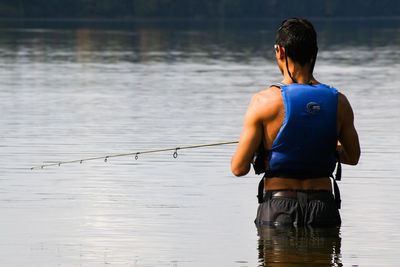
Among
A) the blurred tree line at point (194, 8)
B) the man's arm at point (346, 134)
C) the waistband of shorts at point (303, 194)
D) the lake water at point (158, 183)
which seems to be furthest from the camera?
the blurred tree line at point (194, 8)

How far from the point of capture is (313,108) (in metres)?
4.82

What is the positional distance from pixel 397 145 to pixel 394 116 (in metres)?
4.08

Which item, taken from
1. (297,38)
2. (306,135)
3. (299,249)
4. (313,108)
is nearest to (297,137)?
(306,135)

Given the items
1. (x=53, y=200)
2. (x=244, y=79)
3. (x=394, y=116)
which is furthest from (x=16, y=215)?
(x=244, y=79)

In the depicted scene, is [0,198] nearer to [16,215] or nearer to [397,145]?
[16,215]

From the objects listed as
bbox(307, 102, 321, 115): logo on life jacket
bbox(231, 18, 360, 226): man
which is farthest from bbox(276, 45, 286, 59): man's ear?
bbox(307, 102, 321, 115): logo on life jacket

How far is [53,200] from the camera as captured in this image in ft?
31.4

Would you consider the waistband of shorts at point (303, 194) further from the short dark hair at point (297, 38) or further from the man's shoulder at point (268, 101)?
the short dark hair at point (297, 38)

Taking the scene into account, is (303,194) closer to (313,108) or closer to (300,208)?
(300,208)

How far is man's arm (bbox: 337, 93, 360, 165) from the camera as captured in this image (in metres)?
4.92

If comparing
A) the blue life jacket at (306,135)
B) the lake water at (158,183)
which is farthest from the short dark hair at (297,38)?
the lake water at (158,183)

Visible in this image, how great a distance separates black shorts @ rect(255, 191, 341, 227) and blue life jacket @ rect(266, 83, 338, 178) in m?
0.09

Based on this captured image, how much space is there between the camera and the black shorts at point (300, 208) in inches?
197

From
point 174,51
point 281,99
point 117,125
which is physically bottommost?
point 281,99
